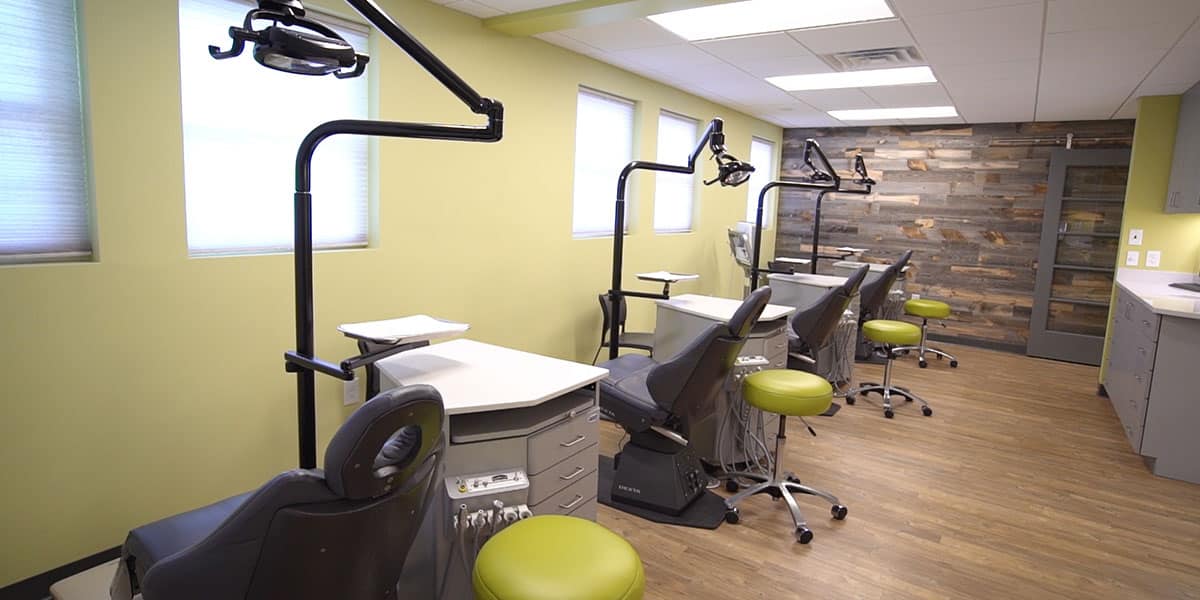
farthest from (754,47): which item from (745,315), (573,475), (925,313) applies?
(925,313)

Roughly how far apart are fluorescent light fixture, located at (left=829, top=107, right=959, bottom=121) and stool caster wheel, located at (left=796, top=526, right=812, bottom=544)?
451 centimetres

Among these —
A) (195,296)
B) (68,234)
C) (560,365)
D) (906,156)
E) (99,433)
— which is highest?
(906,156)

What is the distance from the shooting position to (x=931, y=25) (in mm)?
3312

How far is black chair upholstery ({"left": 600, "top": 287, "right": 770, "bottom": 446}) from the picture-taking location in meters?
2.54

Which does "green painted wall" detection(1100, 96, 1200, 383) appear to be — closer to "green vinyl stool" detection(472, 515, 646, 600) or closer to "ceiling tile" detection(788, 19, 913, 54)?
"ceiling tile" detection(788, 19, 913, 54)

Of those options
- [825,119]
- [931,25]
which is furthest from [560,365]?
[825,119]

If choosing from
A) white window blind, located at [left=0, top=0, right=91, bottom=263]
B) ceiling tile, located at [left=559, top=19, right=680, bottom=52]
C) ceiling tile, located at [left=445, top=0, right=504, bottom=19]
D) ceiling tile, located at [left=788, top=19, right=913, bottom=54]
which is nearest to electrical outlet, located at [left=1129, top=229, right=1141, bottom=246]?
ceiling tile, located at [left=788, top=19, right=913, bottom=54]

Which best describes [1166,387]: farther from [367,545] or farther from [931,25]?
[367,545]

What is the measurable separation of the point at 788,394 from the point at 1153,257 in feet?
13.6

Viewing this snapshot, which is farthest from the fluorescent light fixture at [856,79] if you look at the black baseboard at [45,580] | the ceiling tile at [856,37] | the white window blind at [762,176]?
the black baseboard at [45,580]

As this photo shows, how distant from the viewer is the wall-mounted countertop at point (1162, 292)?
3510mm

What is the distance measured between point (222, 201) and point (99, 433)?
942 millimetres

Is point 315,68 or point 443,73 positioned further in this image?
point 443,73

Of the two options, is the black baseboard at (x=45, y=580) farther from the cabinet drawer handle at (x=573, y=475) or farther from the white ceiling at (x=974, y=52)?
the white ceiling at (x=974, y=52)
